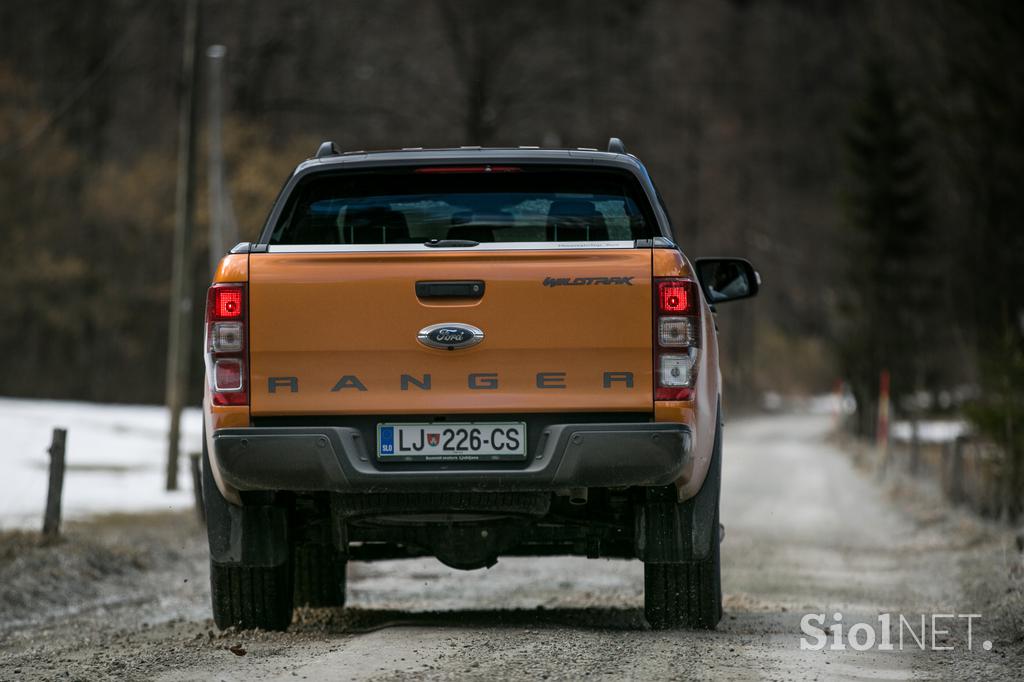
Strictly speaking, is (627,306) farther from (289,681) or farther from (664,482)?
(289,681)

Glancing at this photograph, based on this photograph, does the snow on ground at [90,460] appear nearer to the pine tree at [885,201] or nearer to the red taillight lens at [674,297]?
the red taillight lens at [674,297]

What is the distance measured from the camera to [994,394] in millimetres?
15500

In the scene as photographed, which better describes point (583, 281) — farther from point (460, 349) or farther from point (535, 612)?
point (535, 612)

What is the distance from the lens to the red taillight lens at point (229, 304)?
643cm

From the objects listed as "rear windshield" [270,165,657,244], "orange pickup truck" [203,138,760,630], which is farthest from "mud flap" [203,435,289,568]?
"rear windshield" [270,165,657,244]

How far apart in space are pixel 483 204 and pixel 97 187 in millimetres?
45339

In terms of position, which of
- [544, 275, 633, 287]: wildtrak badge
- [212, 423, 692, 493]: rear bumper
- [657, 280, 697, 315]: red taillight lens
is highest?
[544, 275, 633, 287]: wildtrak badge

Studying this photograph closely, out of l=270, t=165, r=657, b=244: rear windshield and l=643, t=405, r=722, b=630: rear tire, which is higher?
l=270, t=165, r=657, b=244: rear windshield

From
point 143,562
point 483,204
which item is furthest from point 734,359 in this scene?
point 483,204

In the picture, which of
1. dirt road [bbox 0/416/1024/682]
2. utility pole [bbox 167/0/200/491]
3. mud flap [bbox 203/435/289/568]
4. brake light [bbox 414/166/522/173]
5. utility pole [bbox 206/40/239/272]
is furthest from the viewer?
utility pole [bbox 206/40/239/272]

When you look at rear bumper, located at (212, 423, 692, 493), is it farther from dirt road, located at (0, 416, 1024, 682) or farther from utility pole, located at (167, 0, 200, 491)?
utility pole, located at (167, 0, 200, 491)

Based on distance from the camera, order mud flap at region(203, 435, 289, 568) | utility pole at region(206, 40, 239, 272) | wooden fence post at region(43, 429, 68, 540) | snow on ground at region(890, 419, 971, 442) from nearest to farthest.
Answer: mud flap at region(203, 435, 289, 568)
wooden fence post at region(43, 429, 68, 540)
utility pole at region(206, 40, 239, 272)
snow on ground at region(890, 419, 971, 442)

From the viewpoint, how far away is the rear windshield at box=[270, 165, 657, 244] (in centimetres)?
720

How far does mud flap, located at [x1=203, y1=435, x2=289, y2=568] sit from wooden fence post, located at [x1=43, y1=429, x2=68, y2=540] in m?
6.28
